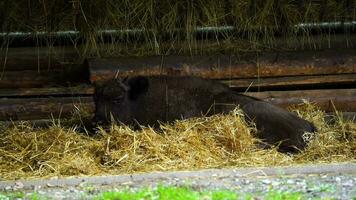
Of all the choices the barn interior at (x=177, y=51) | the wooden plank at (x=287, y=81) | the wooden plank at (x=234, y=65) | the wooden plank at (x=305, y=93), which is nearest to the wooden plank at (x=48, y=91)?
the barn interior at (x=177, y=51)

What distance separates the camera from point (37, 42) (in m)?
12.2

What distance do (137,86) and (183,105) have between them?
2.39 ft

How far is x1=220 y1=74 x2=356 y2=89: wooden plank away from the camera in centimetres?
1233

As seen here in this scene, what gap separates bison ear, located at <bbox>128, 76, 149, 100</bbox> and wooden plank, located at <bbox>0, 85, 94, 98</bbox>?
1468 millimetres

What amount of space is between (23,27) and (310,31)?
4.90 m

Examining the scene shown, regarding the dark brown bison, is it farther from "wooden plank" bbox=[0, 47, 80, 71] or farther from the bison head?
"wooden plank" bbox=[0, 47, 80, 71]

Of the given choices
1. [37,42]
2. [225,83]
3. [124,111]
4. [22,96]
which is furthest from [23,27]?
[225,83]

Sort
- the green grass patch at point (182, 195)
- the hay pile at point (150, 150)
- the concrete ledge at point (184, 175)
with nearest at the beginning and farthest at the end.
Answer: the green grass patch at point (182, 195), the concrete ledge at point (184, 175), the hay pile at point (150, 150)

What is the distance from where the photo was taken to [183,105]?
1088cm

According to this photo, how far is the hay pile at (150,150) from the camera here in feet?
29.9

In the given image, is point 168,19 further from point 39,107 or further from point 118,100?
point 39,107

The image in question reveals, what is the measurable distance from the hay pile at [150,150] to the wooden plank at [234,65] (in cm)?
162

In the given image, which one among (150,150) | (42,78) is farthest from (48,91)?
(150,150)

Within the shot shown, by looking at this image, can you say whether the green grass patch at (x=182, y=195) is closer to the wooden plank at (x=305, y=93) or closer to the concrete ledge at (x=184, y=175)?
the concrete ledge at (x=184, y=175)
